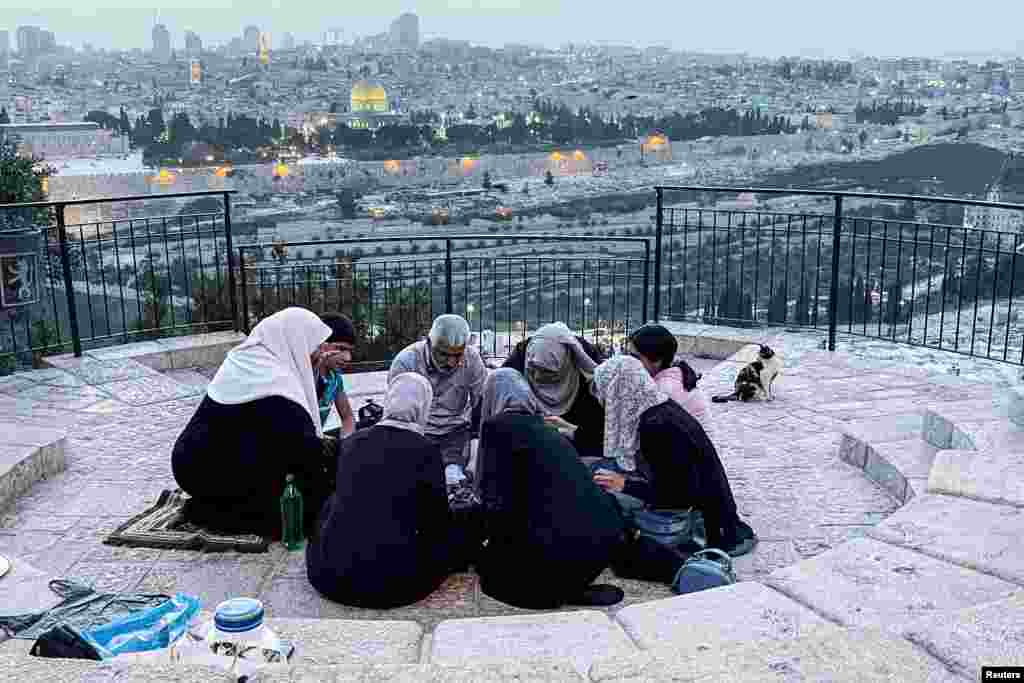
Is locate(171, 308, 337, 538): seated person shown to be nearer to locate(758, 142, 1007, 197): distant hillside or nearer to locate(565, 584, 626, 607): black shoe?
locate(565, 584, 626, 607): black shoe

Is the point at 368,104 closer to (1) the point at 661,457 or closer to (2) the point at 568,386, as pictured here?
(2) the point at 568,386

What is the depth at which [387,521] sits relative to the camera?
3.05 m

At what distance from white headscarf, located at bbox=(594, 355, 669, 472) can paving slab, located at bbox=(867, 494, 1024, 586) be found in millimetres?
938

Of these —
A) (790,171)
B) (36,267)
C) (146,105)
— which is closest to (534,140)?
A: (790,171)

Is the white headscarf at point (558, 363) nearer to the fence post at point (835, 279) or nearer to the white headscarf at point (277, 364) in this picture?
the white headscarf at point (277, 364)

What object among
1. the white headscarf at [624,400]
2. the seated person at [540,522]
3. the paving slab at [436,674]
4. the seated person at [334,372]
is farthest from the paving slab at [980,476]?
the seated person at [334,372]

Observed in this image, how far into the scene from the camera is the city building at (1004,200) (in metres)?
5.91

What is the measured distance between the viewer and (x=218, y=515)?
375 centimetres

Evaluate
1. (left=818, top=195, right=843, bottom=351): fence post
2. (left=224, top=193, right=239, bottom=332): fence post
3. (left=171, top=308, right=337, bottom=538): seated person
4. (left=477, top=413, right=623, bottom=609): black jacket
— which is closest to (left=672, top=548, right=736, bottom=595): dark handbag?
(left=477, top=413, right=623, bottom=609): black jacket

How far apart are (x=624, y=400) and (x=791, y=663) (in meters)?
1.68

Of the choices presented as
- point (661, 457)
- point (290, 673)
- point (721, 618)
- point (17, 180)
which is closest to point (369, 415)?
point (661, 457)

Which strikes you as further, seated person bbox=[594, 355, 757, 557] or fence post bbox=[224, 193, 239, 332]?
fence post bbox=[224, 193, 239, 332]

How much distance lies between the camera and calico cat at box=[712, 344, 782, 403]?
18.0 ft

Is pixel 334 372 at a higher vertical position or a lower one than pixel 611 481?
higher
